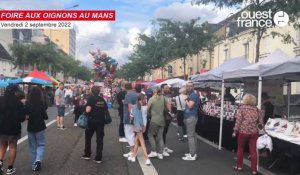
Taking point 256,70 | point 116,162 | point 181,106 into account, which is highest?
point 256,70

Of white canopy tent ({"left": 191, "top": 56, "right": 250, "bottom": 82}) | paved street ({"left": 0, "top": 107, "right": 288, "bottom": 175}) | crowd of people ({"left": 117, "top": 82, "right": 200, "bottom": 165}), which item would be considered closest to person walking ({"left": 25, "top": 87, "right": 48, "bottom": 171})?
paved street ({"left": 0, "top": 107, "right": 288, "bottom": 175})

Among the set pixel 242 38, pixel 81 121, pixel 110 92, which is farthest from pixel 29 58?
pixel 81 121

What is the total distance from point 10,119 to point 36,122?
582 mm

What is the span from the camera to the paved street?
8820 mm

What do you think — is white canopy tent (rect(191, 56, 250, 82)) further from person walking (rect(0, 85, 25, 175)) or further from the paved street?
person walking (rect(0, 85, 25, 175))

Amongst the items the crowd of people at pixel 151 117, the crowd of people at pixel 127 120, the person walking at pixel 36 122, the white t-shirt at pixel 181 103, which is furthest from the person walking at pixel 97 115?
the white t-shirt at pixel 181 103

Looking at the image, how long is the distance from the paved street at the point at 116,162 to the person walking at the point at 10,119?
567 millimetres

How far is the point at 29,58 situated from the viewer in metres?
57.5

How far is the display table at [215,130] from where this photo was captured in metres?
12.1

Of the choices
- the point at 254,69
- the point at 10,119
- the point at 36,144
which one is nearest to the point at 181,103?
the point at 254,69

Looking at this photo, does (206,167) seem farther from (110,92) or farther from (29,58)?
(29,58)

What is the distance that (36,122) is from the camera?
337 inches

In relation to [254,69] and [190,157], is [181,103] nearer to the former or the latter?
[190,157]

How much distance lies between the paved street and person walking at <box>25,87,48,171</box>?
0.34 m
